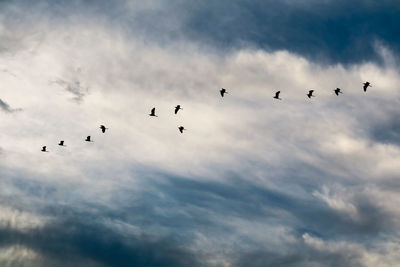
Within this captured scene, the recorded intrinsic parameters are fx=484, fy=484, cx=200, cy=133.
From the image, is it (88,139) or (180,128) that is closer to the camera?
(180,128)

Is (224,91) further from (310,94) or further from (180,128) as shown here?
(310,94)

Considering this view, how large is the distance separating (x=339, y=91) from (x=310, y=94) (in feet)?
24.6

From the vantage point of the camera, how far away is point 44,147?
146375mm

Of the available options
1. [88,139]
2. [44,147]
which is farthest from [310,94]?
[44,147]

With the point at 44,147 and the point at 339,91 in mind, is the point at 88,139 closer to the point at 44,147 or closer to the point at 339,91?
the point at 44,147

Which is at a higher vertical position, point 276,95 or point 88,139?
point 276,95

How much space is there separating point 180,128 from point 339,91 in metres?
41.7

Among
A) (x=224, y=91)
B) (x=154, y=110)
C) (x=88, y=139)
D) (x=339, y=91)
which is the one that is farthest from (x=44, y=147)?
(x=339, y=91)

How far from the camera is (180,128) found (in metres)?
123

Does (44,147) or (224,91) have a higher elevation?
(224,91)

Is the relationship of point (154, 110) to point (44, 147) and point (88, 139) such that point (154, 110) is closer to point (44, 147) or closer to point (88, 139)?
point (88, 139)

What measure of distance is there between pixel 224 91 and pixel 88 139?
43.4 meters

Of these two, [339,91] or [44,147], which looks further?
[44,147]

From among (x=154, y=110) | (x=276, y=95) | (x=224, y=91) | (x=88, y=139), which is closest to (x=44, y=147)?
(x=88, y=139)
